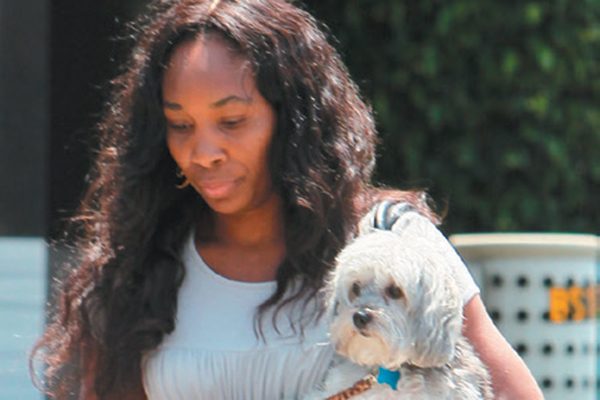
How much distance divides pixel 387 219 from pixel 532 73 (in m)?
3.66

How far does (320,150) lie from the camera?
254 cm

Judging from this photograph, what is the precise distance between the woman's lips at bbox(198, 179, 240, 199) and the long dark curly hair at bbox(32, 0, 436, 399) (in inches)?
3.9

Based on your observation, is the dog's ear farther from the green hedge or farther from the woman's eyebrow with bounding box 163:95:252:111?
the green hedge

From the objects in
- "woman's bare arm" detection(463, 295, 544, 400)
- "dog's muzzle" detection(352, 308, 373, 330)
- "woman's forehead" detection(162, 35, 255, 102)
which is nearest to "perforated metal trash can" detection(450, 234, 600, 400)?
"woman's bare arm" detection(463, 295, 544, 400)

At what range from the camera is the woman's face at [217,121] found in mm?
2404

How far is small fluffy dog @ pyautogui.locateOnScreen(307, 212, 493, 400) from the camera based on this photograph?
2.21 m

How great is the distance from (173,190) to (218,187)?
200 millimetres

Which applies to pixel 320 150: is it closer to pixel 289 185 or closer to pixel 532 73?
pixel 289 185

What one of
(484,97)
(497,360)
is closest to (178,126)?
(497,360)

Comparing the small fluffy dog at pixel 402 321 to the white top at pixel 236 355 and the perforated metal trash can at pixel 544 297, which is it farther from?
the perforated metal trash can at pixel 544 297

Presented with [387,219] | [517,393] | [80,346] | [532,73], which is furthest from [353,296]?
[532,73]

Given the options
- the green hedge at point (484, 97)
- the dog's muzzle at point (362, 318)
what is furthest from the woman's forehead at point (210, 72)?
the green hedge at point (484, 97)

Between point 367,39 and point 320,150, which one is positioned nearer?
point 320,150

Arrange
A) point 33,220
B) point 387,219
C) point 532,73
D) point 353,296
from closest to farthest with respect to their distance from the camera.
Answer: point 353,296 → point 387,219 → point 33,220 → point 532,73
